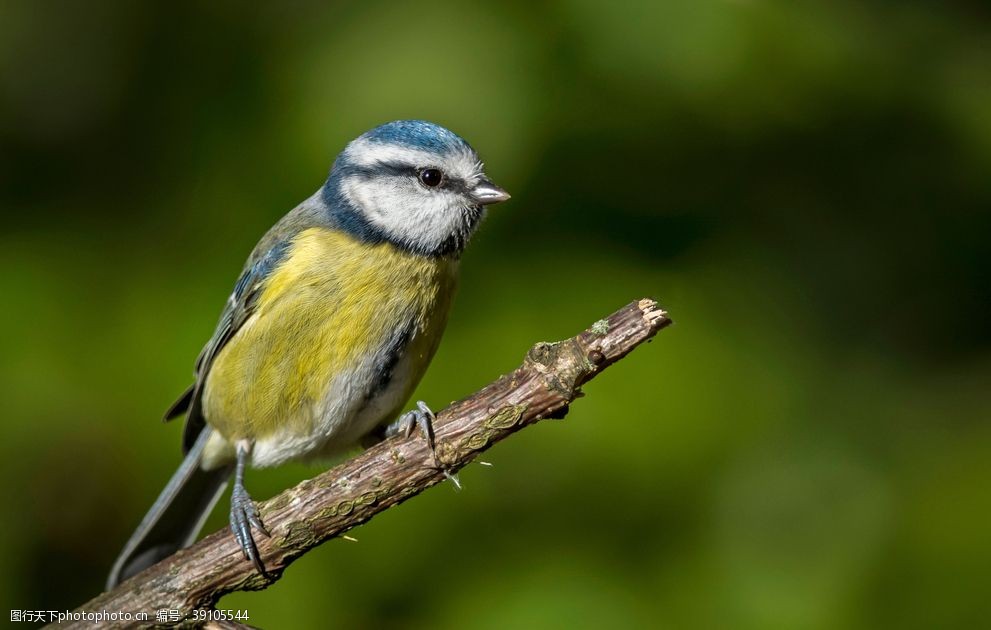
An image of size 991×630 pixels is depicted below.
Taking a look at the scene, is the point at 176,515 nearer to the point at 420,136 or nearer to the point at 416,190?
the point at 416,190

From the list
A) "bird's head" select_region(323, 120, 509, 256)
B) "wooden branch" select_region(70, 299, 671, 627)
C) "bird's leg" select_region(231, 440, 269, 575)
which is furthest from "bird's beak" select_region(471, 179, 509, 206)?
"bird's leg" select_region(231, 440, 269, 575)

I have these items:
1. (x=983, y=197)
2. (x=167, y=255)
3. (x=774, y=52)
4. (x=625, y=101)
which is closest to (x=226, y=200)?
(x=167, y=255)

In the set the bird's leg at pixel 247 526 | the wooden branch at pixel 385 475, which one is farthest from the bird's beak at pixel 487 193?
the bird's leg at pixel 247 526

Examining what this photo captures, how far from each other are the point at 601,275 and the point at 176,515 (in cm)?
119

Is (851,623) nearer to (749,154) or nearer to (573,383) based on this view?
(573,383)

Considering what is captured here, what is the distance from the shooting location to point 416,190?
7.89 feet

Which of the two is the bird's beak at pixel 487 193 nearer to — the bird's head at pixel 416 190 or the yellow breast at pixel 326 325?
the bird's head at pixel 416 190

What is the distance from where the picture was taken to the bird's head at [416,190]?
236 cm

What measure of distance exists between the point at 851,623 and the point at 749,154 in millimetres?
1153

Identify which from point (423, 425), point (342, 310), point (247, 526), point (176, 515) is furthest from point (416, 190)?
point (176, 515)

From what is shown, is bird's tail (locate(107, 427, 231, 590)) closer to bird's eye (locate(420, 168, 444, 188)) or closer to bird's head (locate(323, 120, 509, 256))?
bird's head (locate(323, 120, 509, 256))

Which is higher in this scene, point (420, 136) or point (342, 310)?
point (420, 136)

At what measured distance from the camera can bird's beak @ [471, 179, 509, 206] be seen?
2.33 metres

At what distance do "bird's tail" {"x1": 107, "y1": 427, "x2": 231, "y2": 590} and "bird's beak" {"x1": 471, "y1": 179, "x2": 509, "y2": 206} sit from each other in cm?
89
